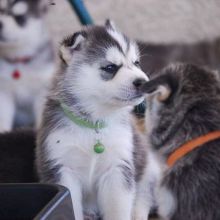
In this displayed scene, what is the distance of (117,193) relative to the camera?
5.17ft

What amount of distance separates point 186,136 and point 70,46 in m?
0.42

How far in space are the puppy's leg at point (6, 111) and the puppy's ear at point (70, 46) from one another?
0.79 m

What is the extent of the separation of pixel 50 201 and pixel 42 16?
1.30 meters

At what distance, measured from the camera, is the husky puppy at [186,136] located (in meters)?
1.33

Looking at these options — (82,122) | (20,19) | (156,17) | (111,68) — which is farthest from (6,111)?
(156,17)

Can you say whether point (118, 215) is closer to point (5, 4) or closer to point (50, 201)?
point (50, 201)

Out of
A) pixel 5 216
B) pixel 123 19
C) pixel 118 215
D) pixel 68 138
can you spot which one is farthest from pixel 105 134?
pixel 123 19

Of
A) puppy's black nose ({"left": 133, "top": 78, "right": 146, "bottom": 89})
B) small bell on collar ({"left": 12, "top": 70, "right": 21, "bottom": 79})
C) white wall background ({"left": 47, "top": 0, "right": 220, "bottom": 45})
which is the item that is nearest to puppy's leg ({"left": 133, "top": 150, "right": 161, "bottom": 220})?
puppy's black nose ({"left": 133, "top": 78, "right": 146, "bottom": 89})

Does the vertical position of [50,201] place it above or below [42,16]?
below

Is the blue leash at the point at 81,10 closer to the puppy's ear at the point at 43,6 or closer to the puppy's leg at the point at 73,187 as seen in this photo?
the puppy's ear at the point at 43,6

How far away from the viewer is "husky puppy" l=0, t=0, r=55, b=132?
226 centimetres

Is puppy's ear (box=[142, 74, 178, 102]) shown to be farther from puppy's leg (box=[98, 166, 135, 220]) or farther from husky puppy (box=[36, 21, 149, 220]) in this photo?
puppy's leg (box=[98, 166, 135, 220])

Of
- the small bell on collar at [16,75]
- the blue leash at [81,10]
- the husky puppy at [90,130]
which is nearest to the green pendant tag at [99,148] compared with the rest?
the husky puppy at [90,130]

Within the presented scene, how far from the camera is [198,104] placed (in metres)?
1.39
